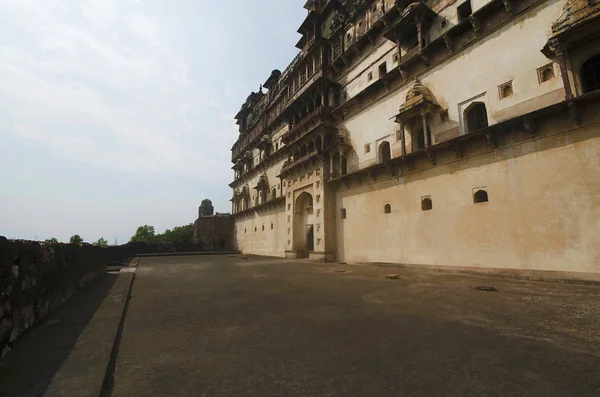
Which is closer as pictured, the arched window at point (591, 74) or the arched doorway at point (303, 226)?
the arched window at point (591, 74)

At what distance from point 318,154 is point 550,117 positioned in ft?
42.7

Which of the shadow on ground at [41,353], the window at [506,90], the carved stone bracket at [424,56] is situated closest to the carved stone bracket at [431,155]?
the window at [506,90]

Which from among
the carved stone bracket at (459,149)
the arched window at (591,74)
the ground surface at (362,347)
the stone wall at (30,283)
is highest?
the arched window at (591,74)

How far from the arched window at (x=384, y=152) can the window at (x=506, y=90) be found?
612cm

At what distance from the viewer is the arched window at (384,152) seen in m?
16.6

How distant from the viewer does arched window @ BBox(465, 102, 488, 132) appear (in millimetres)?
12117

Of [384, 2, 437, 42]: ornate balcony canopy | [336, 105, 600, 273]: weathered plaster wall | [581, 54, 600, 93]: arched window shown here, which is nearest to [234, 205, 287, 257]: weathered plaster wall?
[336, 105, 600, 273]: weathered plaster wall

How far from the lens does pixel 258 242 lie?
3219 centimetres

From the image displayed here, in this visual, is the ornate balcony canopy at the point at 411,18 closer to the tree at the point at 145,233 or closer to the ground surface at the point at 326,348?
the ground surface at the point at 326,348

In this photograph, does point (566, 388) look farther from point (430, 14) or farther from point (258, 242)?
point (258, 242)

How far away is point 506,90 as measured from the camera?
1110 centimetres

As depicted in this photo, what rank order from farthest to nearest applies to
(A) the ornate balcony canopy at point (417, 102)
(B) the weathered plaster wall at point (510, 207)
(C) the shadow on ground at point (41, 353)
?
(A) the ornate balcony canopy at point (417, 102) → (B) the weathered plaster wall at point (510, 207) → (C) the shadow on ground at point (41, 353)

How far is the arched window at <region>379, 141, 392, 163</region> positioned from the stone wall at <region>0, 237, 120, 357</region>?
1496cm

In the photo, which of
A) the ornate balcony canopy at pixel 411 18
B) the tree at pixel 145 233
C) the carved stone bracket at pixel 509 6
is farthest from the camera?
the tree at pixel 145 233
